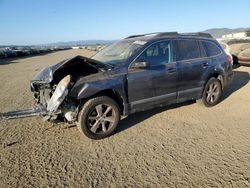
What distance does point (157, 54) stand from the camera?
557cm

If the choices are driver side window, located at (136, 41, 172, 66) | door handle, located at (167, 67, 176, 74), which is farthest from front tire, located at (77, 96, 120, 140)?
door handle, located at (167, 67, 176, 74)

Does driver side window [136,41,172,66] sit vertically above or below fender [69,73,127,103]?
above

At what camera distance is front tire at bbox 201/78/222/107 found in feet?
21.5

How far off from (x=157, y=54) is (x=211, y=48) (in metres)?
1.93

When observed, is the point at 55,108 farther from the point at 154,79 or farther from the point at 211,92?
the point at 211,92

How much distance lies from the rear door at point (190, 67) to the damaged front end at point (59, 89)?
74.3 inches

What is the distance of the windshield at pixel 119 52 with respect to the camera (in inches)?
212

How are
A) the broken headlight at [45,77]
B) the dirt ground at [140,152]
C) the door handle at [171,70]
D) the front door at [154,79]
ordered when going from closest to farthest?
the dirt ground at [140,152] → the broken headlight at [45,77] → the front door at [154,79] → the door handle at [171,70]

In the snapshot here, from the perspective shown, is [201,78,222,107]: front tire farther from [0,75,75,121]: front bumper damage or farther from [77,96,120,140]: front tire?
[0,75,75,121]: front bumper damage

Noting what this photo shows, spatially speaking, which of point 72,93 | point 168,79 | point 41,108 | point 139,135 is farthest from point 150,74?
point 41,108

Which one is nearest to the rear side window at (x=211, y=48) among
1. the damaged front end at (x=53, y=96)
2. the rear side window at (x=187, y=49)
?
the rear side window at (x=187, y=49)

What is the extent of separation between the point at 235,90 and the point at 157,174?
5.76 metres

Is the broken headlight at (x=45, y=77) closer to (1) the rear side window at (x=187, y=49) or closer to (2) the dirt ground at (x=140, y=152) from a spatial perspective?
(2) the dirt ground at (x=140, y=152)

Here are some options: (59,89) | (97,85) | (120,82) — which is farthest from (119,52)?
(59,89)
